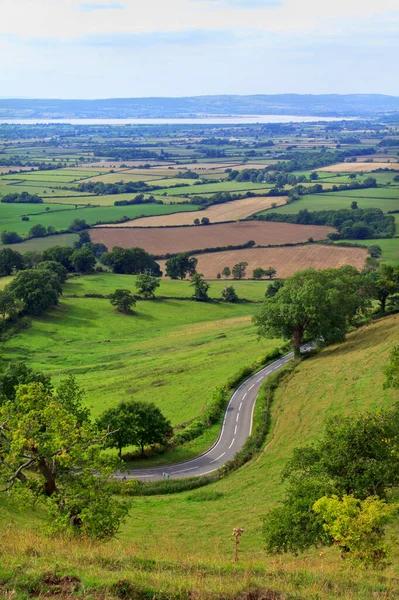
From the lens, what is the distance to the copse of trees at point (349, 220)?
171 meters

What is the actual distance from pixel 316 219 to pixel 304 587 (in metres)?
178

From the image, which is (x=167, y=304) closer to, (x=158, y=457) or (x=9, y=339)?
(x=9, y=339)

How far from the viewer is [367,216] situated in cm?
18225

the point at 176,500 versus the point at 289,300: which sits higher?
the point at 289,300

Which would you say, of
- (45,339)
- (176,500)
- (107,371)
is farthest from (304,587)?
(45,339)

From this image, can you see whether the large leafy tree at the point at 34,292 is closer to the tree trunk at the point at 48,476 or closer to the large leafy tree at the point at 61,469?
the large leafy tree at the point at 61,469

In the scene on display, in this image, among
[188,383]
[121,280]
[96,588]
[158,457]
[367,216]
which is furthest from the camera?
[367,216]

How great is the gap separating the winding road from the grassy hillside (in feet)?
10.3

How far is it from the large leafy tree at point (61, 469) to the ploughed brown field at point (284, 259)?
364 feet

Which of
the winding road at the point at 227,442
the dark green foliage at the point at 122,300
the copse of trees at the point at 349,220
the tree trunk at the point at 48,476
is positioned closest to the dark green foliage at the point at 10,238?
the dark green foliage at the point at 122,300

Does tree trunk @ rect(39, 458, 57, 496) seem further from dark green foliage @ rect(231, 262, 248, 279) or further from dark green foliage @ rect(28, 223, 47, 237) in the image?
dark green foliage @ rect(28, 223, 47, 237)

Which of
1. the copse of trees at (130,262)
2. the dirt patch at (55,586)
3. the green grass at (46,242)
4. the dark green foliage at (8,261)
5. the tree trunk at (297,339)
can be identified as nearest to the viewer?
the dirt patch at (55,586)

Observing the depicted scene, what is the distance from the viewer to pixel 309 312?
67.3 meters

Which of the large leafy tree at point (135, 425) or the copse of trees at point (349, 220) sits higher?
the copse of trees at point (349, 220)
